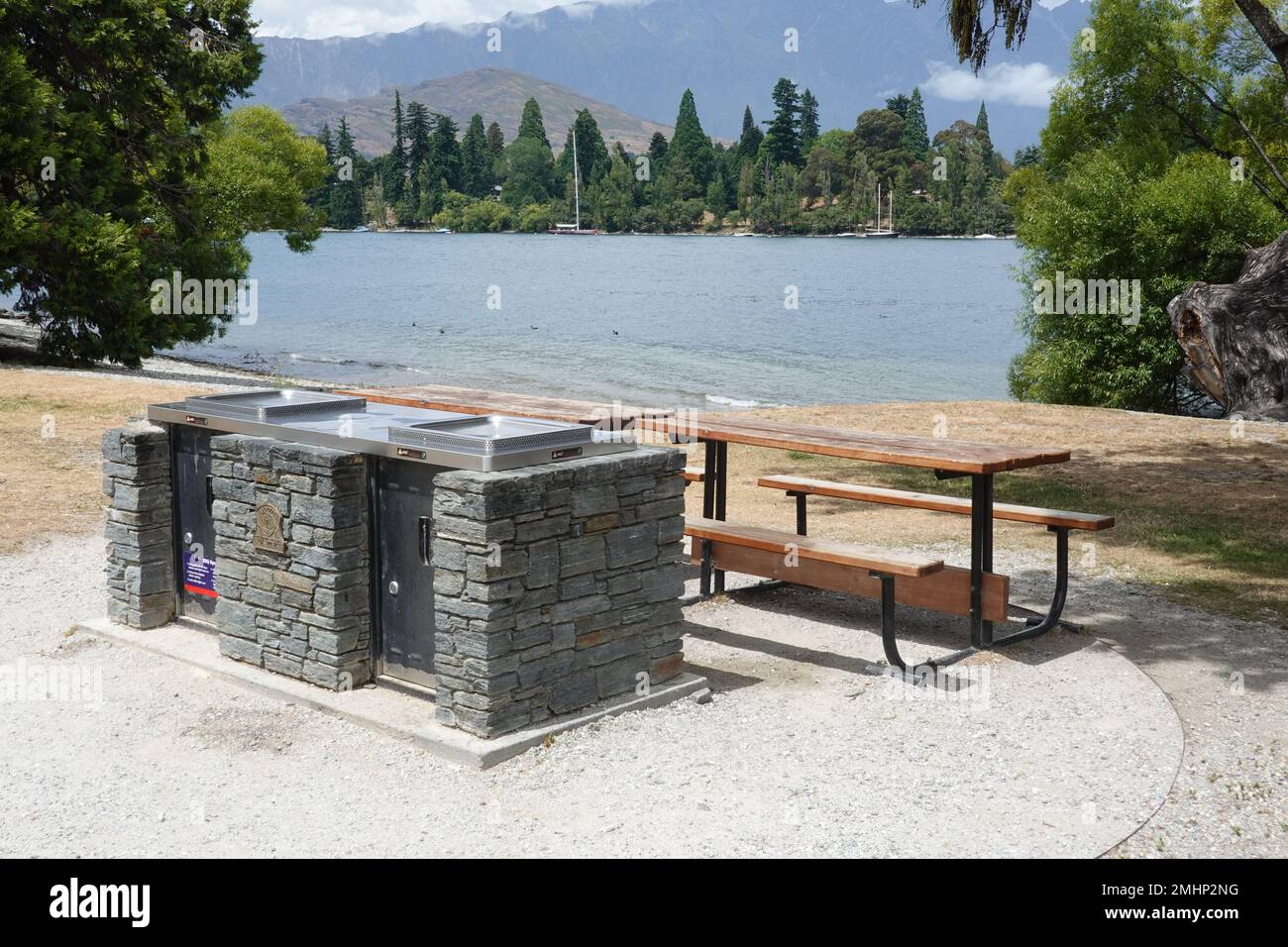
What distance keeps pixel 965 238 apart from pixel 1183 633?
400 ft

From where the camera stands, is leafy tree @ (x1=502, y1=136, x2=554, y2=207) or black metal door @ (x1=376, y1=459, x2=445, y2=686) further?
leafy tree @ (x1=502, y1=136, x2=554, y2=207)

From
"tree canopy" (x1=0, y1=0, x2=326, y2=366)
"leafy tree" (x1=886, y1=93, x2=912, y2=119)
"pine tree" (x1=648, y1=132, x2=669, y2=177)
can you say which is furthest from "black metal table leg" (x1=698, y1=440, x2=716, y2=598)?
"pine tree" (x1=648, y1=132, x2=669, y2=177)

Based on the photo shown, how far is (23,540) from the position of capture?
32.3ft

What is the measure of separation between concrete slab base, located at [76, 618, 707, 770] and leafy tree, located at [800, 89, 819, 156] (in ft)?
451

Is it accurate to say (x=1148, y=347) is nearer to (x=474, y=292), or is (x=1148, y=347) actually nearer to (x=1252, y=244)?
(x=1252, y=244)

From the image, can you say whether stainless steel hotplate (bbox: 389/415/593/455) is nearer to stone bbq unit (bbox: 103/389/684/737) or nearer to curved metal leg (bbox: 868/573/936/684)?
stone bbq unit (bbox: 103/389/684/737)

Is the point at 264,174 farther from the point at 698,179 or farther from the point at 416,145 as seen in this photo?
the point at 416,145

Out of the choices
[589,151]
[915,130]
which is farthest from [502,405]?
[589,151]

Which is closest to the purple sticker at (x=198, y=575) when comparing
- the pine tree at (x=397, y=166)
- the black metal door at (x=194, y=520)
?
the black metal door at (x=194, y=520)

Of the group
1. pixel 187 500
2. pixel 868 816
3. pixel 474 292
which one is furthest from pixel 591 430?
pixel 474 292

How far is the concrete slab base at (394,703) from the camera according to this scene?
5586mm

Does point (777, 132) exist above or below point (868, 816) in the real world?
above

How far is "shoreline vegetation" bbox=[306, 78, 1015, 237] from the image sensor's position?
4756 inches

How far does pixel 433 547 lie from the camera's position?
565 cm
